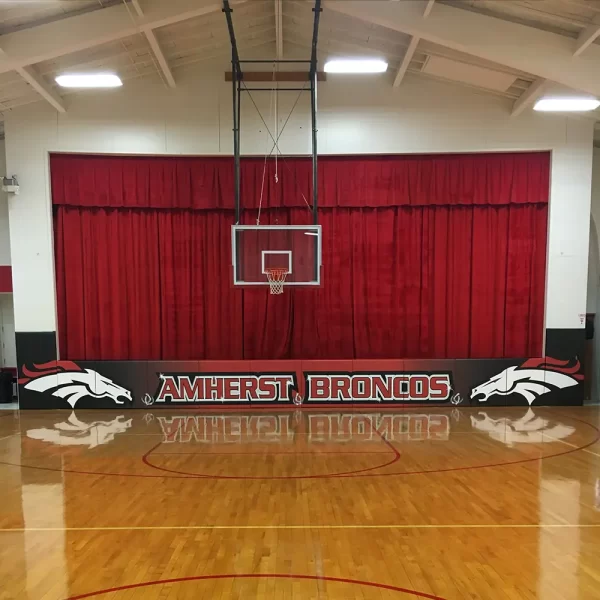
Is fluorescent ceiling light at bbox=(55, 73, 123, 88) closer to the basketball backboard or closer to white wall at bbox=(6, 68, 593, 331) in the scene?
white wall at bbox=(6, 68, 593, 331)

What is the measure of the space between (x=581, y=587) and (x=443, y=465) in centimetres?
263

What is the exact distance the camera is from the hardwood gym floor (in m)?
3.45

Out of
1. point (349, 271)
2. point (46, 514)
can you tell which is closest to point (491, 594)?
point (46, 514)

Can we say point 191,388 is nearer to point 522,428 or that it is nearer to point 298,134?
point 298,134

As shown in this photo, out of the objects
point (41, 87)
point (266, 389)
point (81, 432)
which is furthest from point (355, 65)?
point (81, 432)

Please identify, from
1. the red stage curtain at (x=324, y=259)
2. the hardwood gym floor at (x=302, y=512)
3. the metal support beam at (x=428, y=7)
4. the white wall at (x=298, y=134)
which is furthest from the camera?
the red stage curtain at (x=324, y=259)

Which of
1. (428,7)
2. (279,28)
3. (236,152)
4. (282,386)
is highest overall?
(279,28)

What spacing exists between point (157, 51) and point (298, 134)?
117 inches

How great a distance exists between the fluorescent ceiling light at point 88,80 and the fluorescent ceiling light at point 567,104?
7598 millimetres

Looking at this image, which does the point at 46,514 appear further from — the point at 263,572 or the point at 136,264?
the point at 136,264

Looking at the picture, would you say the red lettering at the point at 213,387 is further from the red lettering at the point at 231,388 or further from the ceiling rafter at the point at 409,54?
the ceiling rafter at the point at 409,54

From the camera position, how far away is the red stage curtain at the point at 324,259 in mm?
9969

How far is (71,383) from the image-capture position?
381 inches

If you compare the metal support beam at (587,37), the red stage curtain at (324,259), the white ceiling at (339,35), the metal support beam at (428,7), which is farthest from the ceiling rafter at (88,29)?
the metal support beam at (587,37)
